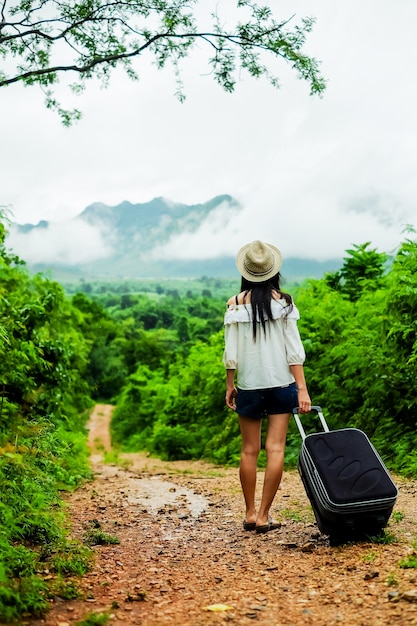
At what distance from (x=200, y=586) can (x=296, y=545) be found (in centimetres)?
103

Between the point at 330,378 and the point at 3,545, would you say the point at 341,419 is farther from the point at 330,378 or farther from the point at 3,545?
the point at 3,545

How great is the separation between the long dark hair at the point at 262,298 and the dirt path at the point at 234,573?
5.55ft

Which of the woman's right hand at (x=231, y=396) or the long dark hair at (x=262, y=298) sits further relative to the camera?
the woman's right hand at (x=231, y=396)

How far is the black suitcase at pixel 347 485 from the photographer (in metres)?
4.50

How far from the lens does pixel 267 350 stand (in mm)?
5344

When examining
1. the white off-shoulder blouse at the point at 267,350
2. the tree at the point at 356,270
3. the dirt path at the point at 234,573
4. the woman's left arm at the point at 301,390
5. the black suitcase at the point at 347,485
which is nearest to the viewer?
the dirt path at the point at 234,573

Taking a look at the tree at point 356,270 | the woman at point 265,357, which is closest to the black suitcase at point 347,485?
the woman at point 265,357

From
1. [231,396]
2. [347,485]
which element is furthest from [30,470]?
[347,485]

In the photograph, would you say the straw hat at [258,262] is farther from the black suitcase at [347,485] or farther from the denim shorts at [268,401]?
the black suitcase at [347,485]

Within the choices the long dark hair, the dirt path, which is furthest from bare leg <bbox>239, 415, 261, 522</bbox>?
the long dark hair

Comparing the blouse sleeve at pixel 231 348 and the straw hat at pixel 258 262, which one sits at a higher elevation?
the straw hat at pixel 258 262

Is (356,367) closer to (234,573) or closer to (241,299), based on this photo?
(241,299)

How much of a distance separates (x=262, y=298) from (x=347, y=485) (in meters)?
1.62

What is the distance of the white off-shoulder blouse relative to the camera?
5.32 meters
